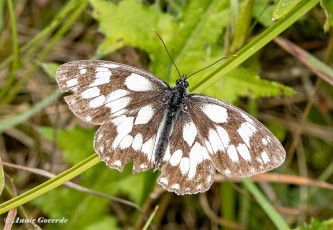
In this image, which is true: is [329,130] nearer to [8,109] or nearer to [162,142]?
[162,142]

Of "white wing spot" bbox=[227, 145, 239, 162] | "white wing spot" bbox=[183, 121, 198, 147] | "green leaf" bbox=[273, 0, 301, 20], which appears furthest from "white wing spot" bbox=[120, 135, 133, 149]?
"green leaf" bbox=[273, 0, 301, 20]

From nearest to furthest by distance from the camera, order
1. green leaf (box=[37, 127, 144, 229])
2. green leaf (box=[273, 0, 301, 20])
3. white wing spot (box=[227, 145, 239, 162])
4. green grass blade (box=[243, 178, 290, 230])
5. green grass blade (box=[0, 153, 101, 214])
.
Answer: green leaf (box=[273, 0, 301, 20])
green grass blade (box=[0, 153, 101, 214])
white wing spot (box=[227, 145, 239, 162])
green grass blade (box=[243, 178, 290, 230])
green leaf (box=[37, 127, 144, 229])

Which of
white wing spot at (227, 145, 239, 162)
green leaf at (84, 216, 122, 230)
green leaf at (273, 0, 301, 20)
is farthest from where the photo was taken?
green leaf at (84, 216, 122, 230)

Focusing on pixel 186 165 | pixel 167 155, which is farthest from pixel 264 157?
pixel 167 155

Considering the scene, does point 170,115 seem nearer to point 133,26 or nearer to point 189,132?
point 189,132

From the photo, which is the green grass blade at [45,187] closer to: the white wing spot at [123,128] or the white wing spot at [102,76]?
the white wing spot at [123,128]

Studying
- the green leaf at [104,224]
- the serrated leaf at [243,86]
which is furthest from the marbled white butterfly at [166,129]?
the green leaf at [104,224]

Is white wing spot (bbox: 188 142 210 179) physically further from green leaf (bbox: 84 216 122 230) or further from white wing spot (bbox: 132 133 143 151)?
green leaf (bbox: 84 216 122 230)

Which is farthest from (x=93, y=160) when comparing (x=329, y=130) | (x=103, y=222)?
(x=329, y=130)
